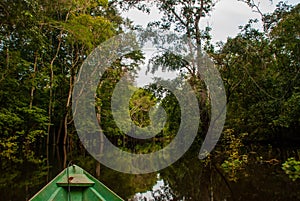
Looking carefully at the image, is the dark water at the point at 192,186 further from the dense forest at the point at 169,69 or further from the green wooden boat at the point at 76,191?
the green wooden boat at the point at 76,191

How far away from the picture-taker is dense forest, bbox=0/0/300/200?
830 centimetres

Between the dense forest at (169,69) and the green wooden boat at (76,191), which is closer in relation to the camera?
the green wooden boat at (76,191)

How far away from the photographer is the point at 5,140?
1112 centimetres

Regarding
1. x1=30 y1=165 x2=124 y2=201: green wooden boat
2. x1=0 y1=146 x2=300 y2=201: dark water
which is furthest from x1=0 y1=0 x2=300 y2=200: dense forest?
x1=30 y1=165 x2=124 y2=201: green wooden boat

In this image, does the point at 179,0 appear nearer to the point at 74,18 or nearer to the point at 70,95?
the point at 74,18

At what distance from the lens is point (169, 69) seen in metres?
10.0

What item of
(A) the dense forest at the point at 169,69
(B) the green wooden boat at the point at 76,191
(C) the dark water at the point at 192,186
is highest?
(A) the dense forest at the point at 169,69

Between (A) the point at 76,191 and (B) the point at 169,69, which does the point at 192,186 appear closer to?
(A) the point at 76,191

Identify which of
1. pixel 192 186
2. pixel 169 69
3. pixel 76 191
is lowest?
pixel 192 186

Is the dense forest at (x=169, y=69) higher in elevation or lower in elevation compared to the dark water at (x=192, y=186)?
higher

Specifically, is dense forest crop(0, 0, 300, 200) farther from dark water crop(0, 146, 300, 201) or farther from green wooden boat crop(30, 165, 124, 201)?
green wooden boat crop(30, 165, 124, 201)

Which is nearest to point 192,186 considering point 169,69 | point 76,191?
point 76,191

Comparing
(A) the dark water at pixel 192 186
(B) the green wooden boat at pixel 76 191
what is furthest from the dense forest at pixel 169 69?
(B) the green wooden boat at pixel 76 191

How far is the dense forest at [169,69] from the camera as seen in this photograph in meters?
8.30
